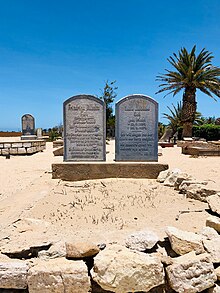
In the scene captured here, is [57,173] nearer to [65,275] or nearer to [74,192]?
[74,192]

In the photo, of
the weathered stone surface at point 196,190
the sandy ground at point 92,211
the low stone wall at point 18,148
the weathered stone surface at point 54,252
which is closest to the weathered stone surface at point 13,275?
the weathered stone surface at point 54,252

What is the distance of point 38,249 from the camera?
2.28m

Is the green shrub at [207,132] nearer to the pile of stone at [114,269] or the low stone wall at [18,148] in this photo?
the low stone wall at [18,148]

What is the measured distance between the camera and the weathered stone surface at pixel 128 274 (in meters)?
2.00

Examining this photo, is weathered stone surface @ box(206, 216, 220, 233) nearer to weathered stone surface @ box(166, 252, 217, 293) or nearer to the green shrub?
weathered stone surface @ box(166, 252, 217, 293)

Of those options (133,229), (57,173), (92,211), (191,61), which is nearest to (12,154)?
(57,173)

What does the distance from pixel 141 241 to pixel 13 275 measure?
3.60 ft

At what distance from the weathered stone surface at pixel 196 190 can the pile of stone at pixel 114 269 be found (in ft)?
5.85

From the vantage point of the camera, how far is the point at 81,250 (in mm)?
2146

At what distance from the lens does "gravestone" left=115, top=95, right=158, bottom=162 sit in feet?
21.1

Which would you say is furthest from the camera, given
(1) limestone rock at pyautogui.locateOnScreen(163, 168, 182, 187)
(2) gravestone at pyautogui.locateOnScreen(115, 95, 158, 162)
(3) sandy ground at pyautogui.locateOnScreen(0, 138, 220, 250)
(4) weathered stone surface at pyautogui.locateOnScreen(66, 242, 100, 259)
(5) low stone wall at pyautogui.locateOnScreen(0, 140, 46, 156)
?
(5) low stone wall at pyautogui.locateOnScreen(0, 140, 46, 156)

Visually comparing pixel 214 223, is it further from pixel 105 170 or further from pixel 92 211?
pixel 105 170

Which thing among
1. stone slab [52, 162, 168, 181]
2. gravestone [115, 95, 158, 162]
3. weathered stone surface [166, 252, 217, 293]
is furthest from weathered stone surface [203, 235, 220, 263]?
gravestone [115, 95, 158, 162]

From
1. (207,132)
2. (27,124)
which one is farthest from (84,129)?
(207,132)
